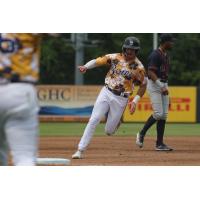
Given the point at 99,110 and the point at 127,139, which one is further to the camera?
the point at 127,139

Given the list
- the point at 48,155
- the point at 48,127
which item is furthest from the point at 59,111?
the point at 48,155

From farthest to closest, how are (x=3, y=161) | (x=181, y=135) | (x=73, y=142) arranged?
(x=181, y=135) < (x=73, y=142) < (x=3, y=161)

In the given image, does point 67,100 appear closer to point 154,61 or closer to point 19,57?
point 154,61

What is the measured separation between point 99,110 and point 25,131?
233 inches

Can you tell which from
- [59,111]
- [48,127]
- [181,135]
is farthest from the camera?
[59,111]

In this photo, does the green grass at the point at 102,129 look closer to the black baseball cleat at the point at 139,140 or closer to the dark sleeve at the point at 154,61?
the black baseball cleat at the point at 139,140

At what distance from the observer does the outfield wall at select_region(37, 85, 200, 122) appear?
27.1m

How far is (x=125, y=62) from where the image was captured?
12703mm

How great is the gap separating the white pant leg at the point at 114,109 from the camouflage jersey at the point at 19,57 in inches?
225

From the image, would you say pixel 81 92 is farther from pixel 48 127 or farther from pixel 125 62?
pixel 125 62

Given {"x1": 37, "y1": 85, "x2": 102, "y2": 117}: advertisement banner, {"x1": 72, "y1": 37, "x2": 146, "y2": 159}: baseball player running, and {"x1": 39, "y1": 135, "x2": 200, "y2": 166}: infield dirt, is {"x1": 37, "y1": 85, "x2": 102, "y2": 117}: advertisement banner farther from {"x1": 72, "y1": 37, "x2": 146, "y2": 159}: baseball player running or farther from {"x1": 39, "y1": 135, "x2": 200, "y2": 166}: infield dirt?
{"x1": 72, "y1": 37, "x2": 146, "y2": 159}: baseball player running

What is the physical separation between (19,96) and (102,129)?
53.1 feet

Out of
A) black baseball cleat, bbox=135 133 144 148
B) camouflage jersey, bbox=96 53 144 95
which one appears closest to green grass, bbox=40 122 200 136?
black baseball cleat, bbox=135 133 144 148

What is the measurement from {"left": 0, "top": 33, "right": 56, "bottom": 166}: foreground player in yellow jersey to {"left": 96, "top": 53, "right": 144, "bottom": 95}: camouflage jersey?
18.3 ft
